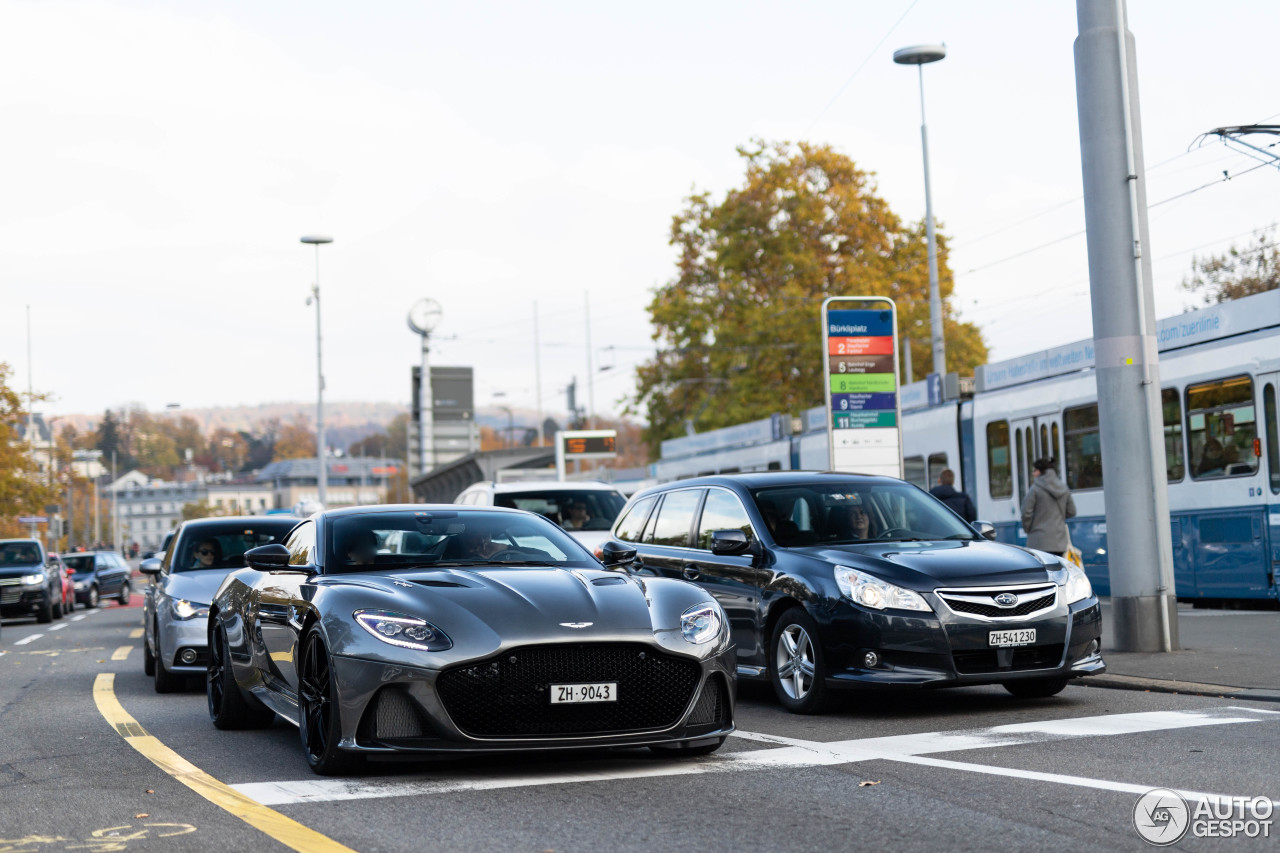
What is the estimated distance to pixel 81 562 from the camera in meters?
39.9

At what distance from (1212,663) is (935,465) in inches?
498

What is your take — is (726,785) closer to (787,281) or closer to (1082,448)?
(1082,448)

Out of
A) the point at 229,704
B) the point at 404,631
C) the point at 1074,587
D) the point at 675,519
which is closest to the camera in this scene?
the point at 404,631

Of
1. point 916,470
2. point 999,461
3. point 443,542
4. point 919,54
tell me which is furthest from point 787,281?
point 443,542

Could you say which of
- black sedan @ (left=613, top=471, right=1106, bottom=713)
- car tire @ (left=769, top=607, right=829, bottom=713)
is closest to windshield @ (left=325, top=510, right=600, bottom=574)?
black sedan @ (left=613, top=471, right=1106, bottom=713)

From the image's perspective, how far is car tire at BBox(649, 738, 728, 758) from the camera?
24.6 ft

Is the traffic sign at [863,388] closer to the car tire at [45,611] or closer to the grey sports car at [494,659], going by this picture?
the grey sports car at [494,659]

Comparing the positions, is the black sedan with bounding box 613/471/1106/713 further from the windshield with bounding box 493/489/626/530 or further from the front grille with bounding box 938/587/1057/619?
the windshield with bounding box 493/489/626/530

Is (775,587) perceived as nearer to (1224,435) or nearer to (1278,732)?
(1278,732)

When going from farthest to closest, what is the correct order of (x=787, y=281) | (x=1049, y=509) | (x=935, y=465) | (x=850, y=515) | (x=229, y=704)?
1. (x=787, y=281)
2. (x=935, y=465)
3. (x=1049, y=509)
4. (x=850, y=515)
5. (x=229, y=704)

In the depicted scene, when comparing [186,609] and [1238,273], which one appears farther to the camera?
[1238,273]

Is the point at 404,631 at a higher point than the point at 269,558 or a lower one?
lower

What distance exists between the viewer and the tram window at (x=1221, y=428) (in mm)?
16516

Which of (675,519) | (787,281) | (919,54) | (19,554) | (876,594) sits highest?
(919,54)
